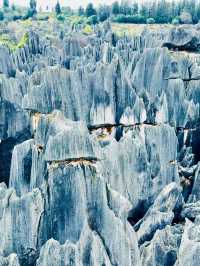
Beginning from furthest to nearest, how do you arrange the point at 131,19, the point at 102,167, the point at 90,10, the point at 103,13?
the point at 90,10
the point at 103,13
the point at 131,19
the point at 102,167

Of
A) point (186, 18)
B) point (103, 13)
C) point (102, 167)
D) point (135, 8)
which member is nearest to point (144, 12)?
point (103, 13)

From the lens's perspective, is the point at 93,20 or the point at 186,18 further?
the point at 93,20

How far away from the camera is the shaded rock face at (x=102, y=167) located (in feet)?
29.7

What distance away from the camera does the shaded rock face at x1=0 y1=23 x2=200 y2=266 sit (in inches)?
356

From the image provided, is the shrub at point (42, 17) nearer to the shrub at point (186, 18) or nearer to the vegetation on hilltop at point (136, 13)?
the vegetation on hilltop at point (136, 13)

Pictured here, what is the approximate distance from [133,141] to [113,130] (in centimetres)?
269

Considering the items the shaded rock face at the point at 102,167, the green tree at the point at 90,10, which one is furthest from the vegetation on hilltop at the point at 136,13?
the shaded rock face at the point at 102,167

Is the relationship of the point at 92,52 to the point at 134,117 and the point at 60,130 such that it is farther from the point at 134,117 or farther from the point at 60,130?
the point at 60,130

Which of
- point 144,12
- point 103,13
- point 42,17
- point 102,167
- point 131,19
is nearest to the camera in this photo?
point 102,167

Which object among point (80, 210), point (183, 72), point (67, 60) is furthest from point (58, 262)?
point (67, 60)

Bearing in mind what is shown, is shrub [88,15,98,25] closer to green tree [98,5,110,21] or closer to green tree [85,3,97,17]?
green tree [98,5,110,21]

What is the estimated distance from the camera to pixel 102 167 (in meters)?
10.1

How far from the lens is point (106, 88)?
15148mm

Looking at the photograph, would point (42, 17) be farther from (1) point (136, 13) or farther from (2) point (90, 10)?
→ (1) point (136, 13)
